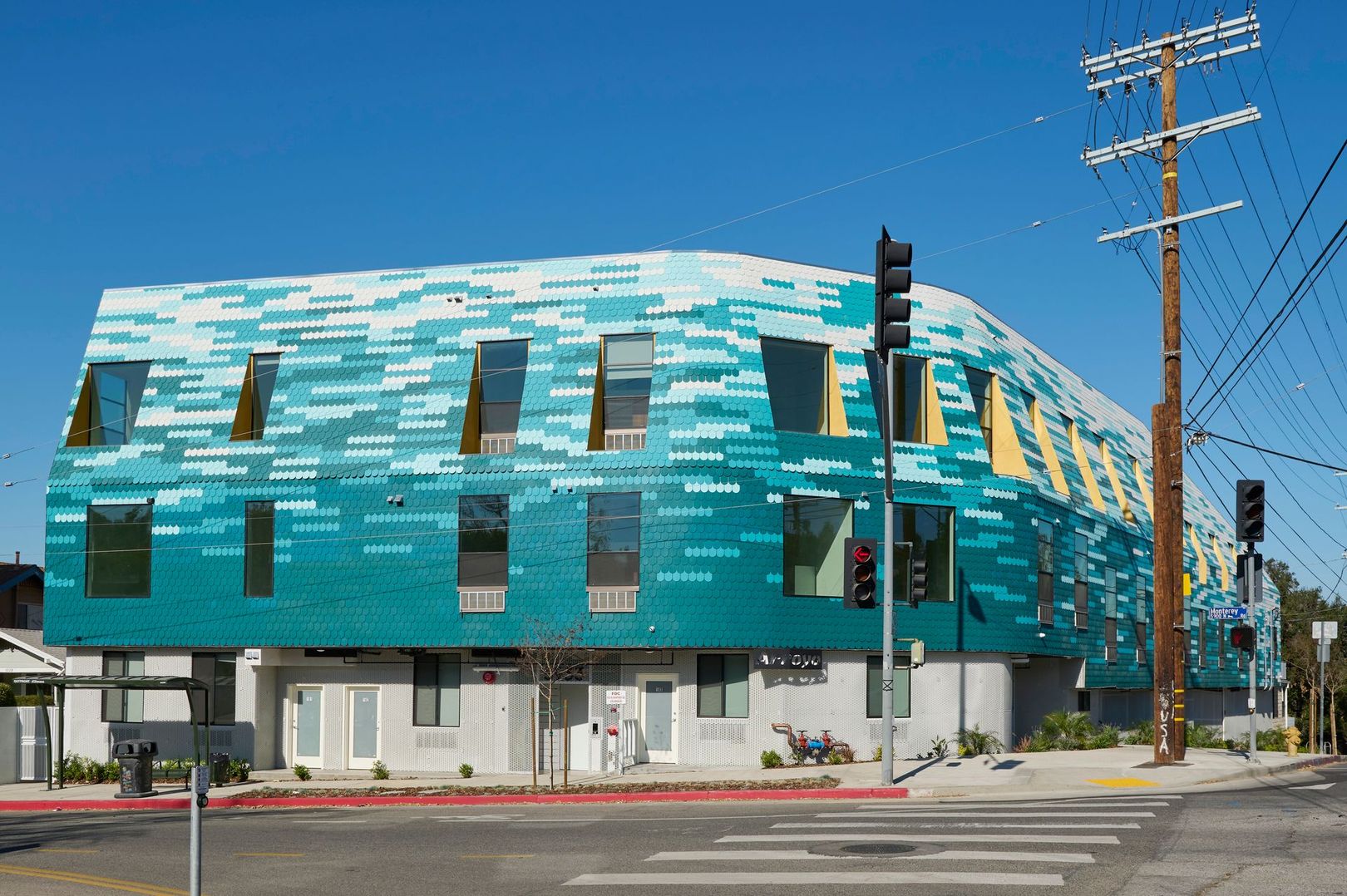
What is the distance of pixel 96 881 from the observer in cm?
1641

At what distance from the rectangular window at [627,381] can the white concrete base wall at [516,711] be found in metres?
5.66

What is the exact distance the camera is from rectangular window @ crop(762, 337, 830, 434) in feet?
109

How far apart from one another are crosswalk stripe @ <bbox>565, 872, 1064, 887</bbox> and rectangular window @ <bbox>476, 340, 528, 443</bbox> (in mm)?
19319

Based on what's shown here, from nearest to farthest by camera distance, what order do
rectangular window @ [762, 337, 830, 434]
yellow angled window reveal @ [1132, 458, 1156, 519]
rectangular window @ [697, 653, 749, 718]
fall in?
rectangular window @ [697, 653, 749, 718], rectangular window @ [762, 337, 830, 434], yellow angled window reveal @ [1132, 458, 1156, 519]

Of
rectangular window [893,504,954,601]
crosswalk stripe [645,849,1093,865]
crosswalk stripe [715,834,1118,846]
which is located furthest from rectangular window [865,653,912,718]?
crosswalk stripe [645,849,1093,865]

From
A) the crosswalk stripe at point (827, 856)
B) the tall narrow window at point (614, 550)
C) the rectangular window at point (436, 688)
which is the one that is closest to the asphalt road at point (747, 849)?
the crosswalk stripe at point (827, 856)

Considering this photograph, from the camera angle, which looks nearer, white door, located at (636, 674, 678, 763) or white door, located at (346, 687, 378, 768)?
white door, located at (636, 674, 678, 763)

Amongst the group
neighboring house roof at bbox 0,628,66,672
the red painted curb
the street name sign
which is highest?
the street name sign

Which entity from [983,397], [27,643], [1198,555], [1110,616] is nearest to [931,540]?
[983,397]

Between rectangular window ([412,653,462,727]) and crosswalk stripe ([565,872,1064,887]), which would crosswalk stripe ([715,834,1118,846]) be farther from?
rectangular window ([412,653,462,727])

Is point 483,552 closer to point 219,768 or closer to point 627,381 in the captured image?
point 627,381

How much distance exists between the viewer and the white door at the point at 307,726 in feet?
114

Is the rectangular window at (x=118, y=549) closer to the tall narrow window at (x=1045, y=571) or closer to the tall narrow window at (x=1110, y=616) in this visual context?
the tall narrow window at (x=1045, y=571)

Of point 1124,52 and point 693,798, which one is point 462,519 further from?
point 1124,52
